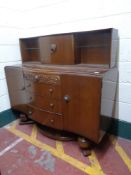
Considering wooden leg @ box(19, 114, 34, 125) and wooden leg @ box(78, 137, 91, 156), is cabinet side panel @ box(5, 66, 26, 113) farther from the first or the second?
wooden leg @ box(78, 137, 91, 156)

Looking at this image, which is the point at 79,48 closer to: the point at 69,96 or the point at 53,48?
the point at 53,48

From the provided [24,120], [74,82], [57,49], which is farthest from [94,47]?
[24,120]

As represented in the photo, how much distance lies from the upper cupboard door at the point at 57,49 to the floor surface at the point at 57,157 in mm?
831

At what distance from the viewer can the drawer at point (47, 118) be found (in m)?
1.45

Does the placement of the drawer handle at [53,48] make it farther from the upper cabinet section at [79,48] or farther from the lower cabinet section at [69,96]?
the lower cabinet section at [69,96]

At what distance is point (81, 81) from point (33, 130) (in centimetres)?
97

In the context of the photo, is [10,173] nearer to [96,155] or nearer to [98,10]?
[96,155]

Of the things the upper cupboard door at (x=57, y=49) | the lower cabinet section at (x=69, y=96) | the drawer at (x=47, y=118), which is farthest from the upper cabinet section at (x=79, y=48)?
the drawer at (x=47, y=118)

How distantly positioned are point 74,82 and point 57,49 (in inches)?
19.6

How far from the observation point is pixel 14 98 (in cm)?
189

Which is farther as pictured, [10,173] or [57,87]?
[57,87]

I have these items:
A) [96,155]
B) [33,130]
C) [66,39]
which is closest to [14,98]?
[33,130]

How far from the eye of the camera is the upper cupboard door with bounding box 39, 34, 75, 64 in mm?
1500

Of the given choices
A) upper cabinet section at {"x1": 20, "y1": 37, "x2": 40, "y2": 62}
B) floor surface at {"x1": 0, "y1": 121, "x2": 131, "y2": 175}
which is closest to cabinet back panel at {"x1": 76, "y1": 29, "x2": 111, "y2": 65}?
upper cabinet section at {"x1": 20, "y1": 37, "x2": 40, "y2": 62}
